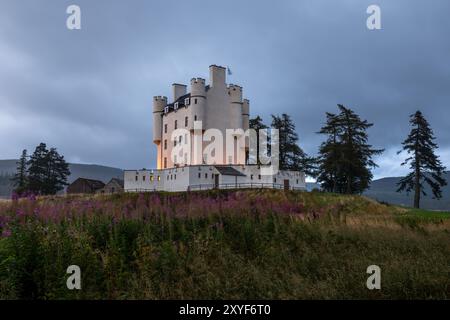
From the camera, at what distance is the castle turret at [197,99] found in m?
64.8

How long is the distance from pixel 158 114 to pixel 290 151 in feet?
87.9

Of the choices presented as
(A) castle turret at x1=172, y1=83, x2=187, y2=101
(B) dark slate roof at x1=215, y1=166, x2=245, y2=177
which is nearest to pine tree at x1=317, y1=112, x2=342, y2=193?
(B) dark slate roof at x1=215, y1=166, x2=245, y2=177

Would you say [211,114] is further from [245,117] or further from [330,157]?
[330,157]

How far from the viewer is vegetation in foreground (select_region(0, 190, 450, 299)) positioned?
7.14 m

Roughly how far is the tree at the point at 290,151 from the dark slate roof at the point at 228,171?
12707mm

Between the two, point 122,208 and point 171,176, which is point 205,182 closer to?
point 171,176

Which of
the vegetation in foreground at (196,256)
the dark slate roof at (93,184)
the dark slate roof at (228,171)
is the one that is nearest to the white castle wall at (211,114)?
the dark slate roof at (228,171)

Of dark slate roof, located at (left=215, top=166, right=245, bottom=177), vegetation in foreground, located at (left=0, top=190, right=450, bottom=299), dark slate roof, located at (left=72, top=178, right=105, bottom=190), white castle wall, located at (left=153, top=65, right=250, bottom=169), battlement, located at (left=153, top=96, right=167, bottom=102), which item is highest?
battlement, located at (left=153, top=96, right=167, bottom=102)

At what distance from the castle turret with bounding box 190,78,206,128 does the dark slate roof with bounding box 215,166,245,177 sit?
432 inches

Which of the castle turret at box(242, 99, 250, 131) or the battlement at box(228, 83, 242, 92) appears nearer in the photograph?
the battlement at box(228, 83, 242, 92)

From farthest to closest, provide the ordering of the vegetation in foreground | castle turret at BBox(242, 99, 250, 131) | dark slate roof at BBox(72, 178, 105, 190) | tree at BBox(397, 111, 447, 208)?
1. dark slate roof at BBox(72, 178, 105, 190)
2. castle turret at BBox(242, 99, 250, 131)
3. tree at BBox(397, 111, 447, 208)
4. the vegetation in foreground

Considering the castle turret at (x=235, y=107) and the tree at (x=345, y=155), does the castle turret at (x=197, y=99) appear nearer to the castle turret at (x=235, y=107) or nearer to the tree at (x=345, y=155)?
the castle turret at (x=235, y=107)

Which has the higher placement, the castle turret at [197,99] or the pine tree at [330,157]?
the castle turret at [197,99]

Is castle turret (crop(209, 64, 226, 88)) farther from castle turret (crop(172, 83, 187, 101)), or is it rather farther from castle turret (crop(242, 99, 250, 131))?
castle turret (crop(172, 83, 187, 101))
